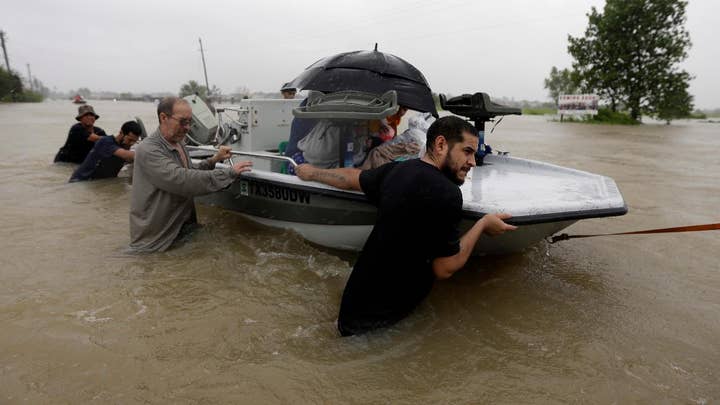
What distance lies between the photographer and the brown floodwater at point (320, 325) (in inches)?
91.8

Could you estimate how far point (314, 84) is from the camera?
3934 mm

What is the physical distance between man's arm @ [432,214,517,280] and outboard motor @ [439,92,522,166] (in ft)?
7.63

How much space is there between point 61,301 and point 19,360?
0.81 m

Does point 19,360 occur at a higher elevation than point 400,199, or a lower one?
lower

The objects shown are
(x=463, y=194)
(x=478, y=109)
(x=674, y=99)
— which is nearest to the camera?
(x=463, y=194)

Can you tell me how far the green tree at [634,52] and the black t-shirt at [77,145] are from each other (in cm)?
3187

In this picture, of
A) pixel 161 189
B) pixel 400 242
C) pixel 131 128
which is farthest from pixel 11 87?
pixel 400 242

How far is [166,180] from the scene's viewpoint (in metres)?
3.64

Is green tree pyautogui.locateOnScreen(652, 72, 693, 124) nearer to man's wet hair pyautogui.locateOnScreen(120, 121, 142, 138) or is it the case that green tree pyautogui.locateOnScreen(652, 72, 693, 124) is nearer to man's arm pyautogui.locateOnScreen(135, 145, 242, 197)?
man's wet hair pyautogui.locateOnScreen(120, 121, 142, 138)

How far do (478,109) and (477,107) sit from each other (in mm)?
26

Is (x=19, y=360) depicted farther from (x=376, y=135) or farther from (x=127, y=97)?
(x=127, y=97)

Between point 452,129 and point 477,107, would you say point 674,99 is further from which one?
point 452,129

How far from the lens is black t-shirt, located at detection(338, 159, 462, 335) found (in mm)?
2236

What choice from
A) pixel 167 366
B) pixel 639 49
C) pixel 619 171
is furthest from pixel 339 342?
pixel 639 49
